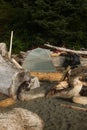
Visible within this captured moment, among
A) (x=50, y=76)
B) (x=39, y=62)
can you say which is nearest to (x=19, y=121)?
(x=50, y=76)

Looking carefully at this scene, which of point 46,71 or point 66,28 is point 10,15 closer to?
→ point 66,28

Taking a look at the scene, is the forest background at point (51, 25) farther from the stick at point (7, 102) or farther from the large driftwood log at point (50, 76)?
the stick at point (7, 102)

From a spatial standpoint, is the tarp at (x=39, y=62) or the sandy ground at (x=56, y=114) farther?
the tarp at (x=39, y=62)

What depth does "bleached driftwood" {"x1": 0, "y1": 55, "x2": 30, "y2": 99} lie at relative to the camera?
1063cm

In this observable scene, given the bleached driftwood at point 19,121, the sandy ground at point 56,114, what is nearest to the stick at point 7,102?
the sandy ground at point 56,114

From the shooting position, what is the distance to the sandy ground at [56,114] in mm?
8461

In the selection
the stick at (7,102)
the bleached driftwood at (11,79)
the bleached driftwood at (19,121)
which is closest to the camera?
the bleached driftwood at (19,121)

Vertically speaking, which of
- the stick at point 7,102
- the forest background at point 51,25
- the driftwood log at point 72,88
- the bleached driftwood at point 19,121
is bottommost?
the forest background at point 51,25

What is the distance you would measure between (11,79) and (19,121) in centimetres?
358

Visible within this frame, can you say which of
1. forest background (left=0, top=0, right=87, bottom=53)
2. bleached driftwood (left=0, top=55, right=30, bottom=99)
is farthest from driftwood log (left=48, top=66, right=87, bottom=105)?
forest background (left=0, top=0, right=87, bottom=53)

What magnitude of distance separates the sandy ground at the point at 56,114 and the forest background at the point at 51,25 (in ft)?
36.6

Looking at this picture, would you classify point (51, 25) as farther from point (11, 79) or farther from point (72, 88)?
point (72, 88)

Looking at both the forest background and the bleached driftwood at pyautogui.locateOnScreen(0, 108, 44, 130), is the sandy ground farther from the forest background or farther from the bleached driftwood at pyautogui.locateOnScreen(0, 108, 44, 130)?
the forest background

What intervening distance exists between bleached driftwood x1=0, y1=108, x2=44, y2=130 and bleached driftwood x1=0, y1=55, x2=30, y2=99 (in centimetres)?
311
